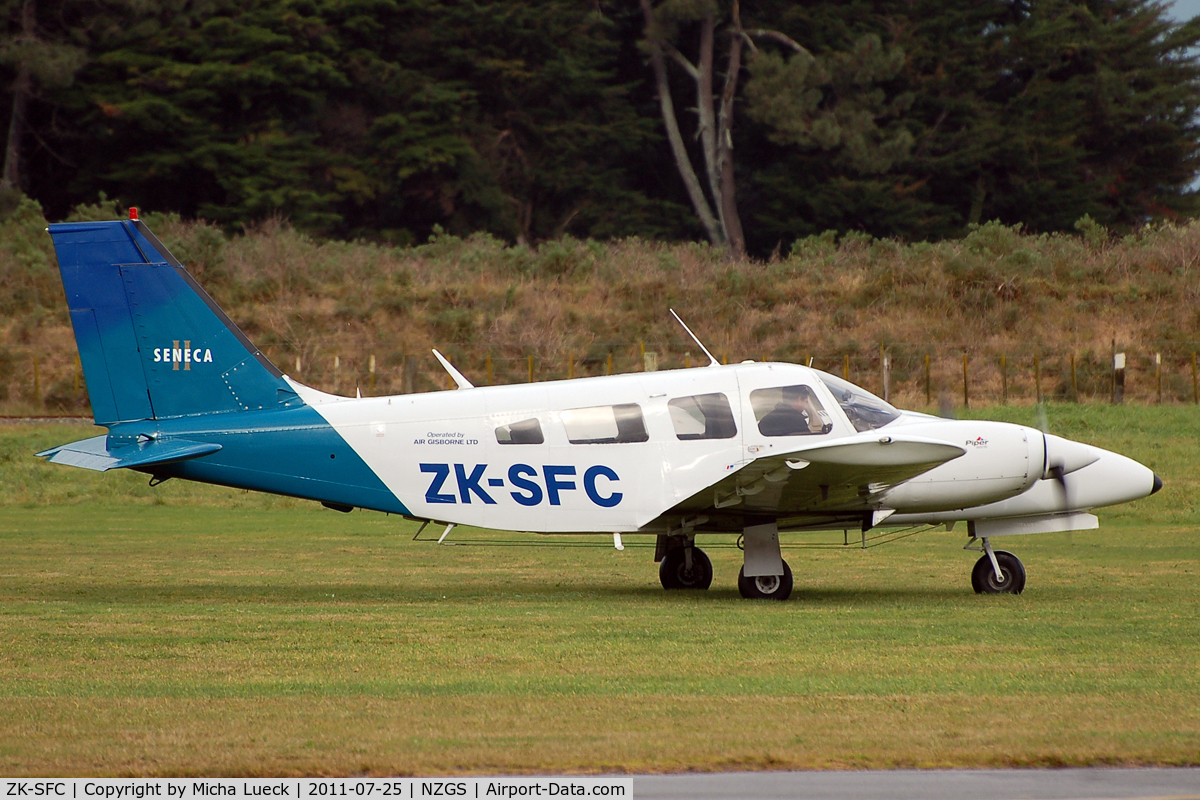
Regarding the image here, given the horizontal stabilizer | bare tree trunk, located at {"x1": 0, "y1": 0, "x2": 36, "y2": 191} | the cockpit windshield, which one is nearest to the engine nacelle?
the cockpit windshield

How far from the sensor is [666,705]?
9.20m

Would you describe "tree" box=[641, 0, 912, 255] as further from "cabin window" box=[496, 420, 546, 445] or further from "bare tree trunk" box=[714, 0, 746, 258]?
"cabin window" box=[496, 420, 546, 445]

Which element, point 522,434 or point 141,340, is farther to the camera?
point 141,340

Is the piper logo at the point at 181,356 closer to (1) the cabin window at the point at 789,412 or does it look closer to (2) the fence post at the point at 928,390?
(1) the cabin window at the point at 789,412

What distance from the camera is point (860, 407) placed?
14.6m

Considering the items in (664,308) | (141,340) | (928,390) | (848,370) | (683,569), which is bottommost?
(683,569)

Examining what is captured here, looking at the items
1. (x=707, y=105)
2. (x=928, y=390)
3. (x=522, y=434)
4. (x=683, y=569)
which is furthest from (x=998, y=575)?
(x=707, y=105)

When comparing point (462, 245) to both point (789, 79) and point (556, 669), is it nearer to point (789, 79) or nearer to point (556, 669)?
point (789, 79)

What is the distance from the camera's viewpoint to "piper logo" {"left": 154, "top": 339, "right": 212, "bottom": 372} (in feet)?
48.3

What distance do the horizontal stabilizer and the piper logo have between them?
81 cm

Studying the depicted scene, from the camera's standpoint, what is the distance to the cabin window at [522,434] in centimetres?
1453

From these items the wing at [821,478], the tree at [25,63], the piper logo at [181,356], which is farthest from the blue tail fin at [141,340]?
the tree at [25,63]
